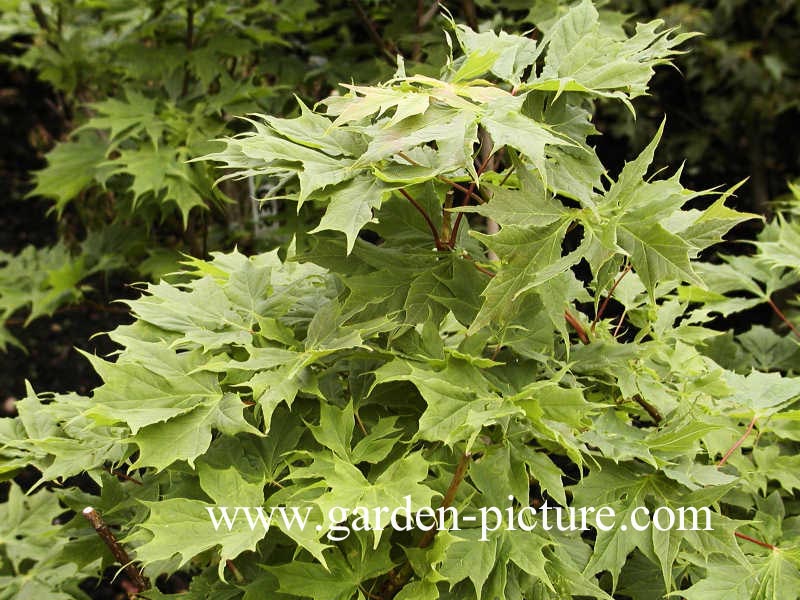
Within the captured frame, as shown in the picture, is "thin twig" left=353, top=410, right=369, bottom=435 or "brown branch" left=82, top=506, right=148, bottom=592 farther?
"brown branch" left=82, top=506, right=148, bottom=592

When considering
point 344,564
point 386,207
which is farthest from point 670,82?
point 344,564

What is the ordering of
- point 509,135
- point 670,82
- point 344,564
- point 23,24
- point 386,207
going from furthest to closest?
point 670,82, point 23,24, point 386,207, point 344,564, point 509,135

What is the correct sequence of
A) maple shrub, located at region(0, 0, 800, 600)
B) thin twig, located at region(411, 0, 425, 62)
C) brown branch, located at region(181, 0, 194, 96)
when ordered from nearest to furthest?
maple shrub, located at region(0, 0, 800, 600), brown branch, located at region(181, 0, 194, 96), thin twig, located at region(411, 0, 425, 62)

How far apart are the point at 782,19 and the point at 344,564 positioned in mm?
4470

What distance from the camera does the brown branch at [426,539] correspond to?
117cm

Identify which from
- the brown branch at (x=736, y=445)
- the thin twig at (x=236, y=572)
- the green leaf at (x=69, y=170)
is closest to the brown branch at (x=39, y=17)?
the green leaf at (x=69, y=170)

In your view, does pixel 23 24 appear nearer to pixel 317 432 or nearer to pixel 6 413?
pixel 6 413

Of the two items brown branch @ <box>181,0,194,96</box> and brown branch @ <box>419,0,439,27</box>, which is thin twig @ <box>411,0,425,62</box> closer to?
brown branch @ <box>419,0,439,27</box>

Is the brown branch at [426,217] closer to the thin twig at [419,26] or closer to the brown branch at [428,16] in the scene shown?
the thin twig at [419,26]

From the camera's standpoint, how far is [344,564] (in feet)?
3.89

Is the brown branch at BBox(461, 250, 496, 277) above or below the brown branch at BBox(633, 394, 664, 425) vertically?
above

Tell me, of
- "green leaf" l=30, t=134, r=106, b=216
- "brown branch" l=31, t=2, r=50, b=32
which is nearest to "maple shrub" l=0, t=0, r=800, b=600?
"green leaf" l=30, t=134, r=106, b=216

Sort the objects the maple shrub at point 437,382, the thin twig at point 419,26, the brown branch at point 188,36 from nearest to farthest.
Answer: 1. the maple shrub at point 437,382
2. the brown branch at point 188,36
3. the thin twig at point 419,26

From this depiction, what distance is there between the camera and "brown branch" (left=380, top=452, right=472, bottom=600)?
46.3 inches
